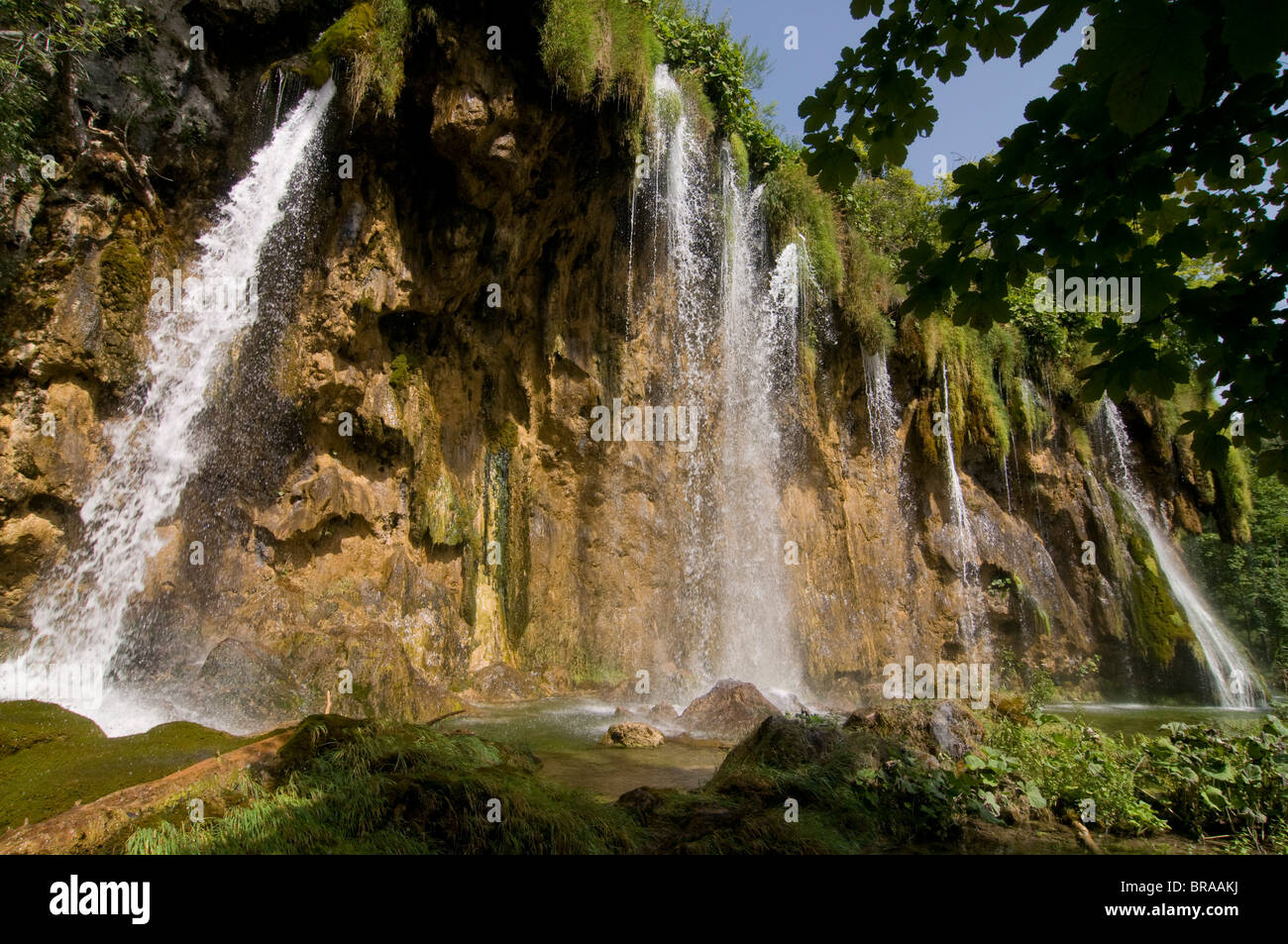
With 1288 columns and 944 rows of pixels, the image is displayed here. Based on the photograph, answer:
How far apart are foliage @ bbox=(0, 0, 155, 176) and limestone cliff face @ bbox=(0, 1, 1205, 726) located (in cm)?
67

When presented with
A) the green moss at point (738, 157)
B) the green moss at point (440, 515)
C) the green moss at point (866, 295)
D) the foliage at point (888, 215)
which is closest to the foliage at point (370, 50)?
the green moss at point (440, 515)

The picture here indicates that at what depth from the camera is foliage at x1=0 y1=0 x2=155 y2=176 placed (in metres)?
8.12

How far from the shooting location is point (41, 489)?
8359 millimetres

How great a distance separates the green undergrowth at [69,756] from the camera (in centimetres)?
409

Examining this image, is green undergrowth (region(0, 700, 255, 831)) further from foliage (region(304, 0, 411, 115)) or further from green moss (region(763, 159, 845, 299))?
green moss (region(763, 159, 845, 299))

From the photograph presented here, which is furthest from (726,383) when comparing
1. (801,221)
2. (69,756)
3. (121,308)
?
(69,756)

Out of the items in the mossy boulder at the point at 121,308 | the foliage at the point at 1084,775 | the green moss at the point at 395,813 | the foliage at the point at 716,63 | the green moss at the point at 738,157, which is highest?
the foliage at the point at 716,63

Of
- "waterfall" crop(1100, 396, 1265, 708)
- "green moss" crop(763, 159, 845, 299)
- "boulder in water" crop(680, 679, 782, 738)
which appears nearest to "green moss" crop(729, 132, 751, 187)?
"green moss" crop(763, 159, 845, 299)

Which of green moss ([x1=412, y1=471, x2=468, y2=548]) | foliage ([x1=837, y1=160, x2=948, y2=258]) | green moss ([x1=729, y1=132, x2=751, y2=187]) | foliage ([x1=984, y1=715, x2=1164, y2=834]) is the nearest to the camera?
foliage ([x1=984, y1=715, x2=1164, y2=834])

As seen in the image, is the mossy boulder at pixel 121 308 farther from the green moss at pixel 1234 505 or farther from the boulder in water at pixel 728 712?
the green moss at pixel 1234 505

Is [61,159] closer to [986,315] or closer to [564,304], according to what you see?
[564,304]

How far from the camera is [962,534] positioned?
16.1 meters

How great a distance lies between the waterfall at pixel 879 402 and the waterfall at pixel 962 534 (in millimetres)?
1554

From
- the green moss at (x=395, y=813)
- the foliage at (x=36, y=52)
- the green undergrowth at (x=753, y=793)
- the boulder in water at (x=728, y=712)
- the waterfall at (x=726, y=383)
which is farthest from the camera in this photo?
the waterfall at (x=726, y=383)
